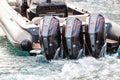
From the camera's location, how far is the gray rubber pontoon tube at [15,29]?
25.5ft

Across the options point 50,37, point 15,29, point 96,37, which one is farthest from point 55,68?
point 15,29

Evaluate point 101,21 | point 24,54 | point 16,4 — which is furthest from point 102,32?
point 16,4

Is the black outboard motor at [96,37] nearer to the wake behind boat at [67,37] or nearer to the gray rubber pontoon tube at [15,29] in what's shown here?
the wake behind boat at [67,37]

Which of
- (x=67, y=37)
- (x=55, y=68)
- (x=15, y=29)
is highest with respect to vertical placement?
(x=67, y=37)

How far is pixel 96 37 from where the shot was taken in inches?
295

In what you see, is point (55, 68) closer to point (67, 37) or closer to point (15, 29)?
point (67, 37)

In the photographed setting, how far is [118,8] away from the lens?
16094 millimetres

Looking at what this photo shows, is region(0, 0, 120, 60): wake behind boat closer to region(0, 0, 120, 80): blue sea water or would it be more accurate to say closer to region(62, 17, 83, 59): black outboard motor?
region(62, 17, 83, 59): black outboard motor

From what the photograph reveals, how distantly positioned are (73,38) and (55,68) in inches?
27.3

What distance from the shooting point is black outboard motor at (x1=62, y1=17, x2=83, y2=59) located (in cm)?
739

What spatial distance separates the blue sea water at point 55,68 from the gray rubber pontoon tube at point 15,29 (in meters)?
0.32

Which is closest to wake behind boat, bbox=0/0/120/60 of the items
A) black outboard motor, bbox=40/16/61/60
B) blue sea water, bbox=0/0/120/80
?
black outboard motor, bbox=40/16/61/60

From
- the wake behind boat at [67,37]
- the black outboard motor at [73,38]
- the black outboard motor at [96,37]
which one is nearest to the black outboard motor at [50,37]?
the wake behind boat at [67,37]

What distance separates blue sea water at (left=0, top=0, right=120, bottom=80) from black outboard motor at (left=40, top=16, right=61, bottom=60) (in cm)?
21
